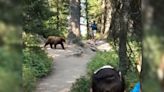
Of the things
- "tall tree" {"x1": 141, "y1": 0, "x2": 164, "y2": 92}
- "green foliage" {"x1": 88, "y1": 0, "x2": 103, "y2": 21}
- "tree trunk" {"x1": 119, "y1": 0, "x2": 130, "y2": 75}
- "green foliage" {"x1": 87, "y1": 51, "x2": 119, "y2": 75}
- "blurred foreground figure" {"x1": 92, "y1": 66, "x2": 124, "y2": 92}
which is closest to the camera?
"tall tree" {"x1": 141, "y1": 0, "x2": 164, "y2": 92}

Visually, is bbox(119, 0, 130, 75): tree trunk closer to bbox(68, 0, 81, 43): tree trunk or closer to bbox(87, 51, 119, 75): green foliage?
bbox(87, 51, 119, 75): green foliage

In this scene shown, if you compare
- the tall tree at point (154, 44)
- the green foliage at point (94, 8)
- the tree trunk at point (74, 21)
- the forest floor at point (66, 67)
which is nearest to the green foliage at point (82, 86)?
the forest floor at point (66, 67)

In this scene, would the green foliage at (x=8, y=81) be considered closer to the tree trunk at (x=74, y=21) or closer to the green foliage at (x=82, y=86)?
the green foliage at (x=82, y=86)

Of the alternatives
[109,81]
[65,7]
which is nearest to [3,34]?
[109,81]

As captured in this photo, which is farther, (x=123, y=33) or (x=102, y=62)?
(x=102, y=62)

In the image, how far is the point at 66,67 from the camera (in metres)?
15.3

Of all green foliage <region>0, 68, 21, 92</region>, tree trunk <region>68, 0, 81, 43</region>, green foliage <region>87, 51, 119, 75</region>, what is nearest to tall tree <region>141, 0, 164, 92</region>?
green foliage <region>0, 68, 21, 92</region>

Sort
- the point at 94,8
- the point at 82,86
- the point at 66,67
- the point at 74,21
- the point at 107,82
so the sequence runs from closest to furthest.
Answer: the point at 107,82 < the point at 82,86 < the point at 66,67 < the point at 74,21 < the point at 94,8

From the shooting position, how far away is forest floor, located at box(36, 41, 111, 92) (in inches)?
467

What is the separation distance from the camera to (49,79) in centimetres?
1303

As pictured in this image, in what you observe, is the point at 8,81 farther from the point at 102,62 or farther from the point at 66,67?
the point at 66,67

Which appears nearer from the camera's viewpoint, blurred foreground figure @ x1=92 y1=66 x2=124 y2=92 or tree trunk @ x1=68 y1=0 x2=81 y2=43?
blurred foreground figure @ x1=92 y1=66 x2=124 y2=92

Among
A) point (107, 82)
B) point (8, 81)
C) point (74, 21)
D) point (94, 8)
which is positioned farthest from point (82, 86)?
point (94, 8)

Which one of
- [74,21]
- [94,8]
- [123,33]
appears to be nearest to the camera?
[123,33]
